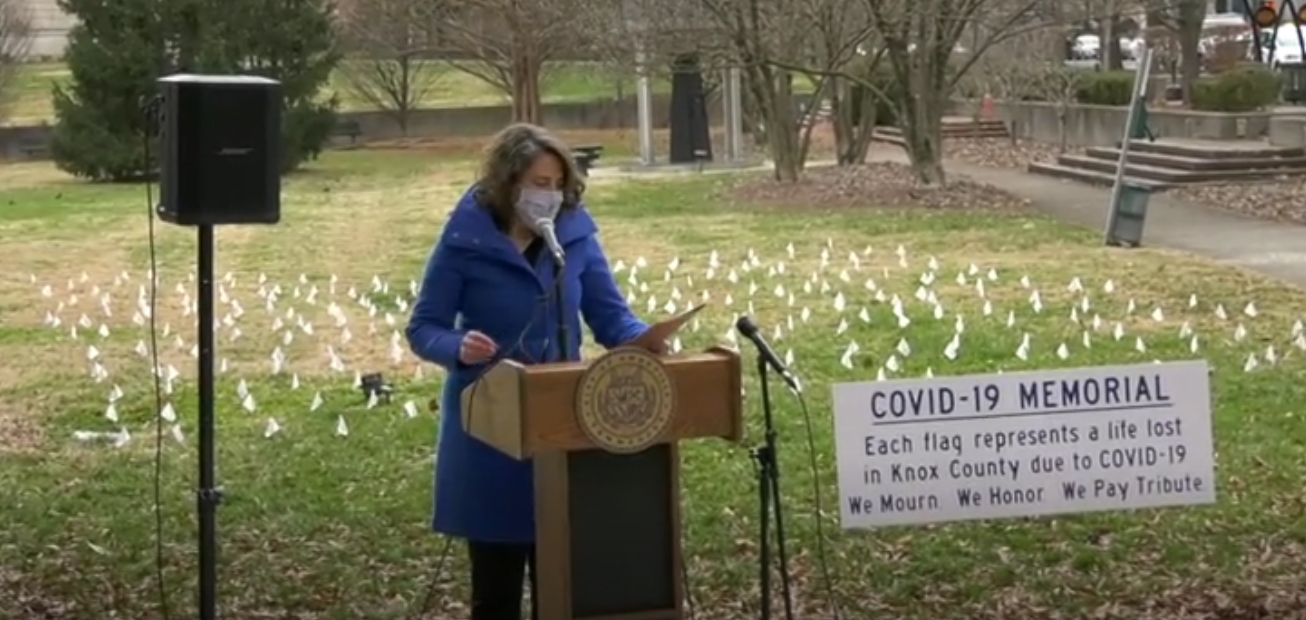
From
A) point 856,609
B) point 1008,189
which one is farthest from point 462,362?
point 1008,189

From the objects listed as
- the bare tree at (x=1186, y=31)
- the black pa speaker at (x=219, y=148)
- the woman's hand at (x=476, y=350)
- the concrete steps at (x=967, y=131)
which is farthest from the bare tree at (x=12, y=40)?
the woman's hand at (x=476, y=350)

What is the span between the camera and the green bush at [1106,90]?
3712 centimetres

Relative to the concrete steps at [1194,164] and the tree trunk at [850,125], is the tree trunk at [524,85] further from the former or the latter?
the concrete steps at [1194,164]

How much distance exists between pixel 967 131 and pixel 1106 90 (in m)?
4.62

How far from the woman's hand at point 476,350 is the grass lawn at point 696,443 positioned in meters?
2.14

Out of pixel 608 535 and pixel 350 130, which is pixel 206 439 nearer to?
pixel 608 535

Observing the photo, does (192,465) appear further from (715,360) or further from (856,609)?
(715,360)

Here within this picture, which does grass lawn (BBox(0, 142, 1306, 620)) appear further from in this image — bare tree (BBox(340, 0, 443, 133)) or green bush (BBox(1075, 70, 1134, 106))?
bare tree (BBox(340, 0, 443, 133))

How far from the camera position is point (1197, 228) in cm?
2088

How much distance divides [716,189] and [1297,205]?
808cm

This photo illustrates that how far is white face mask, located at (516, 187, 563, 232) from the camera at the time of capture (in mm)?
5129

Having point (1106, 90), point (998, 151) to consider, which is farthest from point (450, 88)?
point (1106, 90)

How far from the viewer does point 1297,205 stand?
2233 cm

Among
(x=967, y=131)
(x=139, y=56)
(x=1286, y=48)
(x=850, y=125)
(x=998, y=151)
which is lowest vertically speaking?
(x=998, y=151)
